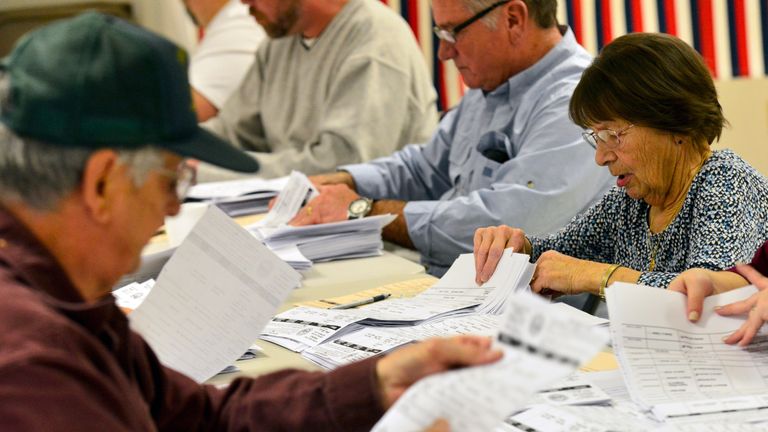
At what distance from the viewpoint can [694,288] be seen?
1302 mm

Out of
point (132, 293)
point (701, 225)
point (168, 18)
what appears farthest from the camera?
point (168, 18)

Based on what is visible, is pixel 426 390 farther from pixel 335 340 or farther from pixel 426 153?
pixel 426 153

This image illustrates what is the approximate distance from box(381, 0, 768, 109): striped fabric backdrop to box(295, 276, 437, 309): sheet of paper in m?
1.79

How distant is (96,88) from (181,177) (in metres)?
0.12

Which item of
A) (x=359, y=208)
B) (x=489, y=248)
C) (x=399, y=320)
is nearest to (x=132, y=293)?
(x=399, y=320)

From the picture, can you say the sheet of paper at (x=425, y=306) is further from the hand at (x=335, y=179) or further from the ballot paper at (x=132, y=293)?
the hand at (x=335, y=179)

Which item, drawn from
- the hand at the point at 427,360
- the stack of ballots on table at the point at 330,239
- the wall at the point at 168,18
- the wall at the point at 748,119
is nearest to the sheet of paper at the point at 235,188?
the stack of ballots on table at the point at 330,239

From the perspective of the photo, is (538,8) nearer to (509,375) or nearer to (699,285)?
(699,285)

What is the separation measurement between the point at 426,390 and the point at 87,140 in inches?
13.4

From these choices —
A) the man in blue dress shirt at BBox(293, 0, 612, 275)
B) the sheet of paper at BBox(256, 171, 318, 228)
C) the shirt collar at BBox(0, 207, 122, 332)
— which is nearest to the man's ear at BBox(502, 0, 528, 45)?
the man in blue dress shirt at BBox(293, 0, 612, 275)

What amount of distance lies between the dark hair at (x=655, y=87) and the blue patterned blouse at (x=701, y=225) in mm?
77

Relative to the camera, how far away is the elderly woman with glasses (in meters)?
1.58

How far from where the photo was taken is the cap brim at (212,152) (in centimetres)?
83

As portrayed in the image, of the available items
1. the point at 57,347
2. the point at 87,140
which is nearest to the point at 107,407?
the point at 57,347
